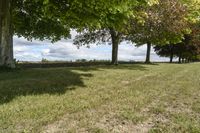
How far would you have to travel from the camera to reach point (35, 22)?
38219 mm

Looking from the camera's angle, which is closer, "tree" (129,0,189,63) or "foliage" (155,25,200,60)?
"tree" (129,0,189,63)

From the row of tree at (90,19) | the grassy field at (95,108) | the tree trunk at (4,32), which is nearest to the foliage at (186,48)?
the row of tree at (90,19)

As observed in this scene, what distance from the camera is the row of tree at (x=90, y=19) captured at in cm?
2559

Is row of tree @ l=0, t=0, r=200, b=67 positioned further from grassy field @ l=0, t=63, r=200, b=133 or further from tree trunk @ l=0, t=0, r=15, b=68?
grassy field @ l=0, t=63, r=200, b=133

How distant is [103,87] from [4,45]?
11.5 meters

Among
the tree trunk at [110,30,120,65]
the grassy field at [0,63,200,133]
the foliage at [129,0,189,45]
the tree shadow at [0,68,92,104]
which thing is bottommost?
the grassy field at [0,63,200,133]

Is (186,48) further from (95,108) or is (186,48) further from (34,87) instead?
(95,108)

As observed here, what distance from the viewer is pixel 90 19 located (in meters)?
26.2

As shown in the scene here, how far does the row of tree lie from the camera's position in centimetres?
2559

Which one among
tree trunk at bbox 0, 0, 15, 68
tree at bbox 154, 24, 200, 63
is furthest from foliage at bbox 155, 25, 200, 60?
tree trunk at bbox 0, 0, 15, 68

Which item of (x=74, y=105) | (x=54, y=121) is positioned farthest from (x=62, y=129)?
(x=74, y=105)

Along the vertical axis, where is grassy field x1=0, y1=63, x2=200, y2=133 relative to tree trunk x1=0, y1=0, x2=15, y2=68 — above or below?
below

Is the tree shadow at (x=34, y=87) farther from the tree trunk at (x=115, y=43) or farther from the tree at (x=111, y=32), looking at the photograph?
the tree trunk at (x=115, y=43)

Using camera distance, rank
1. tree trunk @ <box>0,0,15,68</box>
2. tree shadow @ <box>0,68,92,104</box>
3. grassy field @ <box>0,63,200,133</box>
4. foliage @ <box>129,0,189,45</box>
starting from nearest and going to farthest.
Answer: grassy field @ <box>0,63,200,133</box> → tree shadow @ <box>0,68,92,104</box> → tree trunk @ <box>0,0,15,68</box> → foliage @ <box>129,0,189,45</box>
